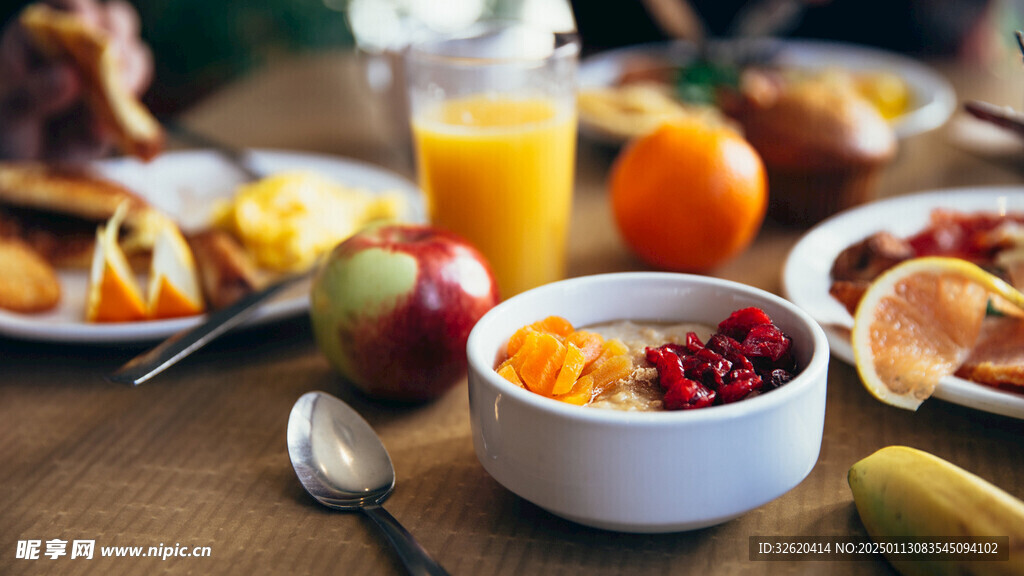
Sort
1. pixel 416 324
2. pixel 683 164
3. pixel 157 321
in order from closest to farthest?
pixel 416 324, pixel 157 321, pixel 683 164

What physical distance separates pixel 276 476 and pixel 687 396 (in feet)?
1.62

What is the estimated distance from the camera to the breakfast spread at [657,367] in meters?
0.79

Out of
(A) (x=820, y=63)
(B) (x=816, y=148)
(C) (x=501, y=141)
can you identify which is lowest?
(A) (x=820, y=63)

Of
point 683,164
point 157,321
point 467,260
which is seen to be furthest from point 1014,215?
point 157,321

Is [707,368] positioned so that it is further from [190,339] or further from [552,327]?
[190,339]

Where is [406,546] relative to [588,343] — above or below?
below

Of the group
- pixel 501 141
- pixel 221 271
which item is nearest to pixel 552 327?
pixel 501 141

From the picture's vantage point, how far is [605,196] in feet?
6.03

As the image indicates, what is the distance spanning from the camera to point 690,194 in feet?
4.43

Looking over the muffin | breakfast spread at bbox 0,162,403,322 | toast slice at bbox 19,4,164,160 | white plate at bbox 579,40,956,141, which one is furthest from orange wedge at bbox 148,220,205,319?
white plate at bbox 579,40,956,141

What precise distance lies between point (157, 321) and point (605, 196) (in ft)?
3.33

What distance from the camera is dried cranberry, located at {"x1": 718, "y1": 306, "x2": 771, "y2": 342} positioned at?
864 mm

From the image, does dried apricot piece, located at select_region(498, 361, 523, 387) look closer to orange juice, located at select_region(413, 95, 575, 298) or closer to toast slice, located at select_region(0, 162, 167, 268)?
orange juice, located at select_region(413, 95, 575, 298)

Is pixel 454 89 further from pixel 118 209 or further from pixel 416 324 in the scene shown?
pixel 118 209
